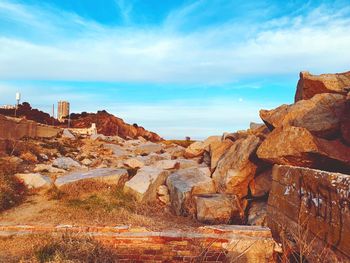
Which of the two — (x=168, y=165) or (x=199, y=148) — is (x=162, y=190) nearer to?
(x=168, y=165)

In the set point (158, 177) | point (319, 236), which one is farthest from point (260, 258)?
point (158, 177)

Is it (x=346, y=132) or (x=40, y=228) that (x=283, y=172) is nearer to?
(x=346, y=132)

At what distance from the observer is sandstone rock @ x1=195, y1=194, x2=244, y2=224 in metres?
7.18

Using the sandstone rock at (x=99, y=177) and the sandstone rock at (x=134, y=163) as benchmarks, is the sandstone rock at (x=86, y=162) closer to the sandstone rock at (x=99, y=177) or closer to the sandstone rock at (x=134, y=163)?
the sandstone rock at (x=134, y=163)

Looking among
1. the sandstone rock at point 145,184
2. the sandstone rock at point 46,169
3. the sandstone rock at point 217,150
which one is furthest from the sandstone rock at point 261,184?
the sandstone rock at point 46,169

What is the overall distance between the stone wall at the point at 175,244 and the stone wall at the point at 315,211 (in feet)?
1.69

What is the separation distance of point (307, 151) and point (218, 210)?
88.2 inches

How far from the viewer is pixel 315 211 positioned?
413cm

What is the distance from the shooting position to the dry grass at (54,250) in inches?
151

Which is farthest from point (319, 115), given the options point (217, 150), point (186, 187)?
point (217, 150)

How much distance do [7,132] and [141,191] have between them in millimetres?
9021

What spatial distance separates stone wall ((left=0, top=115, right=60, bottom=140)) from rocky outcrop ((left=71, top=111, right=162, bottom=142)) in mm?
17892

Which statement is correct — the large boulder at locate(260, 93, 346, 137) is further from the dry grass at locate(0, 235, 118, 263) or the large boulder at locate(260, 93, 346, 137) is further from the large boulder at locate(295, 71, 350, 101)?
the dry grass at locate(0, 235, 118, 263)

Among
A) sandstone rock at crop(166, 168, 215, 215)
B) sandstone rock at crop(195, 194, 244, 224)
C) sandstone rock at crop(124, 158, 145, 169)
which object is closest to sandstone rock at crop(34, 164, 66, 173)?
sandstone rock at crop(124, 158, 145, 169)
